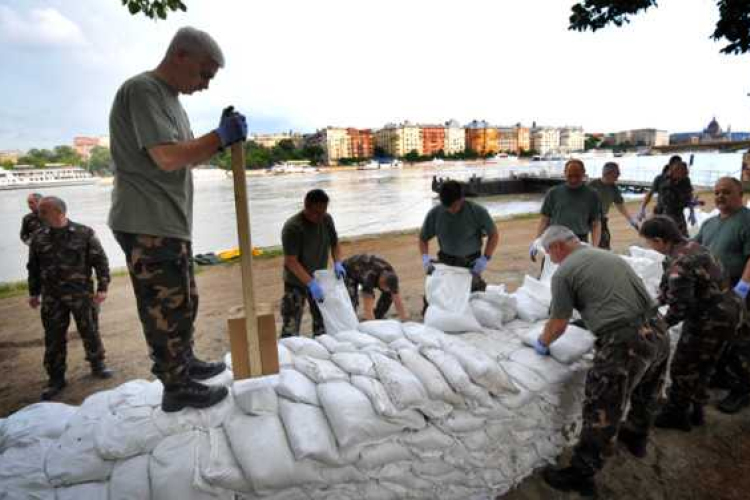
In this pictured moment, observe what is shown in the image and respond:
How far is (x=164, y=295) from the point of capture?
1.58 metres

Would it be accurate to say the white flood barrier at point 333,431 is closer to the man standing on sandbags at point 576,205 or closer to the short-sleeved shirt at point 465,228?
the short-sleeved shirt at point 465,228

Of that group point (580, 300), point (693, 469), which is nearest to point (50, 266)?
point (580, 300)

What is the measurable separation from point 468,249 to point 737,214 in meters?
1.72

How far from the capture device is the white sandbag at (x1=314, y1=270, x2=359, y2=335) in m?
2.88

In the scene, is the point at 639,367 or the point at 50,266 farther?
the point at 50,266

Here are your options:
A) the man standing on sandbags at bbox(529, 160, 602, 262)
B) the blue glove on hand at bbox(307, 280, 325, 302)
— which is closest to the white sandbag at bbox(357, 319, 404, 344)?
the blue glove on hand at bbox(307, 280, 325, 302)

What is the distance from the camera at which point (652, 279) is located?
3281 mm

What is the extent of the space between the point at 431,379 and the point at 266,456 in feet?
2.40

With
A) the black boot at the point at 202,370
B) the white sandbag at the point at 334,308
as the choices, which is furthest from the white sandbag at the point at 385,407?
the white sandbag at the point at 334,308

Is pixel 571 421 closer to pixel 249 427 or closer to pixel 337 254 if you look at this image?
pixel 249 427

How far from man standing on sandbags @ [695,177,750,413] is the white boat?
6180cm

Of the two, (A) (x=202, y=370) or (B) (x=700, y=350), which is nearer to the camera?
(A) (x=202, y=370)

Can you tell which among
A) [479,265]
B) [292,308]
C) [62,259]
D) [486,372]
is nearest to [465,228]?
[479,265]

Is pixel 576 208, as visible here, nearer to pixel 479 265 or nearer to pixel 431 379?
pixel 479 265
